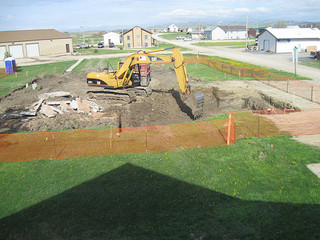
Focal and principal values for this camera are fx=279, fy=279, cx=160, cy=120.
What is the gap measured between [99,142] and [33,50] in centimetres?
5905

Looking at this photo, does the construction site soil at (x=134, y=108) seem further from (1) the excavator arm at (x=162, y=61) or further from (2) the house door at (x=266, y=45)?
(2) the house door at (x=266, y=45)

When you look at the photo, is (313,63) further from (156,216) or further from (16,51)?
(16,51)

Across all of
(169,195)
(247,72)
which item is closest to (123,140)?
(169,195)

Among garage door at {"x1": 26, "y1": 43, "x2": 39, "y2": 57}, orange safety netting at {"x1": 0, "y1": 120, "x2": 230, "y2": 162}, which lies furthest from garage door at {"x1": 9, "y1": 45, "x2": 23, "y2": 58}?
orange safety netting at {"x1": 0, "y1": 120, "x2": 230, "y2": 162}

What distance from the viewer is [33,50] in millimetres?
63094

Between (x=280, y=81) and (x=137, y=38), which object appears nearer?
Answer: (x=280, y=81)

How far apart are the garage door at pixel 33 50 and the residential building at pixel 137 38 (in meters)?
23.4

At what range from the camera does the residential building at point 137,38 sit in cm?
7688

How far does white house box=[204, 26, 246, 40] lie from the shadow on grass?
103745 millimetres

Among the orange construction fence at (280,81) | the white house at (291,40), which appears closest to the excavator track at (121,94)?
the orange construction fence at (280,81)

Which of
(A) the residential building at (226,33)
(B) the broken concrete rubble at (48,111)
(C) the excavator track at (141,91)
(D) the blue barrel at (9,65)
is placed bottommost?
(B) the broken concrete rubble at (48,111)

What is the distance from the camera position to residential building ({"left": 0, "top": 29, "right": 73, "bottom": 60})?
5962 cm

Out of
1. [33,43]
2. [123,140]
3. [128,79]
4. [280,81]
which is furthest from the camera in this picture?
[33,43]

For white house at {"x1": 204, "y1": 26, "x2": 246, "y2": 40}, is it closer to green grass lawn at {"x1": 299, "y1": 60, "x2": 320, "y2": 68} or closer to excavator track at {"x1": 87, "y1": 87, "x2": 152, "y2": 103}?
green grass lawn at {"x1": 299, "y1": 60, "x2": 320, "y2": 68}
